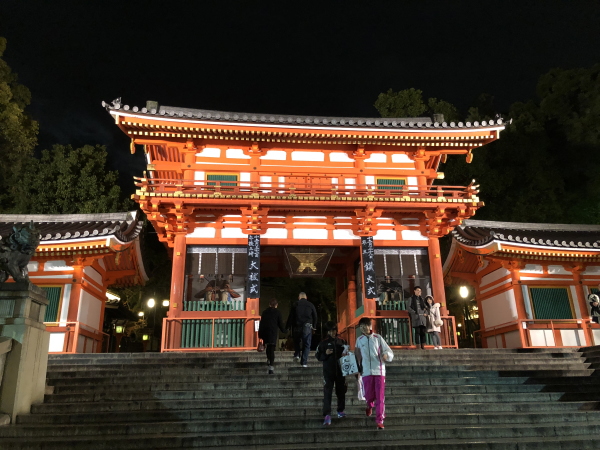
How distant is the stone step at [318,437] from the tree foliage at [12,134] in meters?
20.7

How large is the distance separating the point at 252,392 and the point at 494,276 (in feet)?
41.9

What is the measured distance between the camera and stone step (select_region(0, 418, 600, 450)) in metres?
5.88

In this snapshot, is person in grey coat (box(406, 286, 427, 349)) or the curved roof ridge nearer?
person in grey coat (box(406, 286, 427, 349))

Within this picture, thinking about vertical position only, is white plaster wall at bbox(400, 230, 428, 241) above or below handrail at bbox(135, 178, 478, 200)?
below

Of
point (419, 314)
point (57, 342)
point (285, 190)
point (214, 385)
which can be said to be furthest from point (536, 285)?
point (57, 342)

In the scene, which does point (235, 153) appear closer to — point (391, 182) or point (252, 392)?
point (391, 182)

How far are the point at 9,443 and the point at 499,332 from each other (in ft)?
52.1

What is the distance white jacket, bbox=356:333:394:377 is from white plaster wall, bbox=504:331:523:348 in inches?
435

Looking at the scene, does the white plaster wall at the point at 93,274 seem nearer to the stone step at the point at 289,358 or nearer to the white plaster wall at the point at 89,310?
the white plaster wall at the point at 89,310

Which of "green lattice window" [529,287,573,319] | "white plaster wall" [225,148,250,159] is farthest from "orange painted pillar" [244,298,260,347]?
"green lattice window" [529,287,573,319]

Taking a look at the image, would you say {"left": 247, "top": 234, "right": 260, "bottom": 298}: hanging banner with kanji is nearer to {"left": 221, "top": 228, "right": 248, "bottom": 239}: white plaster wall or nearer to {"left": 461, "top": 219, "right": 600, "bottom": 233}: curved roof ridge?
{"left": 221, "top": 228, "right": 248, "bottom": 239}: white plaster wall

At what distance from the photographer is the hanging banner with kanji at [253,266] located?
45.9ft

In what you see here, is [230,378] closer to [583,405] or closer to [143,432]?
[143,432]

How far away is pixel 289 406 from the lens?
753 centimetres
